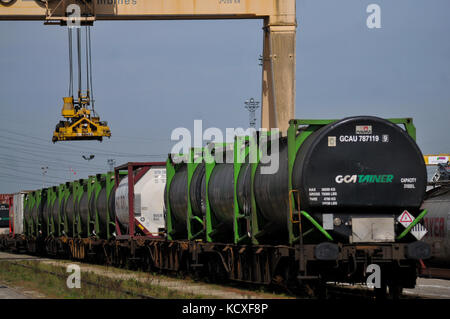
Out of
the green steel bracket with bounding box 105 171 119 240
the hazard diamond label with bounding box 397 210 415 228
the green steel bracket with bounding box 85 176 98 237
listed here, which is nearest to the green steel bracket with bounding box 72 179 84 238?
the green steel bracket with bounding box 85 176 98 237

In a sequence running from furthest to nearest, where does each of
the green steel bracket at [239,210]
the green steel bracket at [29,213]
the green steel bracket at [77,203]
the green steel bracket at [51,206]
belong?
the green steel bracket at [29,213], the green steel bracket at [51,206], the green steel bracket at [77,203], the green steel bracket at [239,210]

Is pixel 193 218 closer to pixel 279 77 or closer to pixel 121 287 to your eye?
pixel 121 287

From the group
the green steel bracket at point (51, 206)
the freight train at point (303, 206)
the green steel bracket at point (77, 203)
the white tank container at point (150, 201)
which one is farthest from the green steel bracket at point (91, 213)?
the freight train at point (303, 206)

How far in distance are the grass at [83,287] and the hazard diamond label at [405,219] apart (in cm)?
422

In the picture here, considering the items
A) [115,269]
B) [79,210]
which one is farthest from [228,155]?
[79,210]

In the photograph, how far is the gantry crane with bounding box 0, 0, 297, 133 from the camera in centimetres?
2822

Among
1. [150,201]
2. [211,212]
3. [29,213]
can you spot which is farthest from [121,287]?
[29,213]

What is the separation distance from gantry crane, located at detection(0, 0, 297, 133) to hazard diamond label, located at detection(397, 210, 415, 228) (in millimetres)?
11676

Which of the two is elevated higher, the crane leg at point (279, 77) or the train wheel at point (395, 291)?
the crane leg at point (279, 77)

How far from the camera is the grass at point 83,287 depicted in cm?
1856

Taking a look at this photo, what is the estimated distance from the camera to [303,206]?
16.2 meters

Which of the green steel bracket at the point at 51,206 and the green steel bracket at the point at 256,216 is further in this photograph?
the green steel bracket at the point at 51,206

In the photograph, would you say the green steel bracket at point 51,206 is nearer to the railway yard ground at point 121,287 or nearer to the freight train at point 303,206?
the railway yard ground at point 121,287

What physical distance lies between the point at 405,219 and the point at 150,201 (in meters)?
12.1
